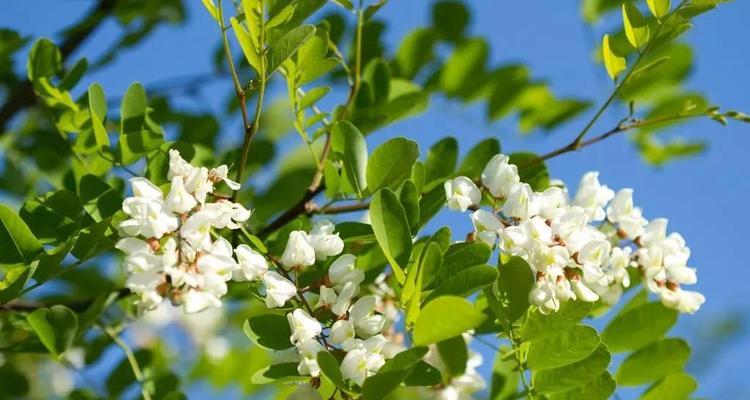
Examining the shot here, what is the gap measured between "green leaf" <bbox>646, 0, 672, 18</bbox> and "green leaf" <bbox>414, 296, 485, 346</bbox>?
49 centimetres

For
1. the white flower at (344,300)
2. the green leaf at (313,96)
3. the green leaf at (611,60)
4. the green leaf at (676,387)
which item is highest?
the green leaf at (611,60)

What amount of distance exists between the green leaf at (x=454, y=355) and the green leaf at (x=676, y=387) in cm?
25

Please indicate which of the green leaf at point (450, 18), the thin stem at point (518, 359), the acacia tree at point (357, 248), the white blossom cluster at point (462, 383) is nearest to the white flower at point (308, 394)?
the acacia tree at point (357, 248)

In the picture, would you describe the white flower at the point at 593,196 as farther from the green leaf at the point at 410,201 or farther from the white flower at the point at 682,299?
the green leaf at the point at 410,201

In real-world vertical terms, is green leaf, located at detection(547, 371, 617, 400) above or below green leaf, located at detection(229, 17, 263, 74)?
below

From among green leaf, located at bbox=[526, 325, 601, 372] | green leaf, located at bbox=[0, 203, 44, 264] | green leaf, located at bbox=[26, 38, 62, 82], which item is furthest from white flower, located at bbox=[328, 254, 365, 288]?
green leaf, located at bbox=[26, 38, 62, 82]

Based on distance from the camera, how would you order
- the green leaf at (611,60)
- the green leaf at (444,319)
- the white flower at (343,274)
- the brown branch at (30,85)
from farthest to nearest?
the brown branch at (30,85), the green leaf at (611,60), the white flower at (343,274), the green leaf at (444,319)

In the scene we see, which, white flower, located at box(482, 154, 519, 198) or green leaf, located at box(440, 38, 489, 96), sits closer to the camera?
white flower, located at box(482, 154, 519, 198)

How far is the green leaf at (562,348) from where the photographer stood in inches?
39.9

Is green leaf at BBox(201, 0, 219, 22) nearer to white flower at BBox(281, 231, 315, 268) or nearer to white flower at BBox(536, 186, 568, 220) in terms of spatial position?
white flower at BBox(281, 231, 315, 268)

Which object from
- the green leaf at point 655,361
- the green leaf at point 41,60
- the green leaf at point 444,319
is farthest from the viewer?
the green leaf at point 41,60

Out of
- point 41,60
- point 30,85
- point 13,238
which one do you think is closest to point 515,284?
point 13,238

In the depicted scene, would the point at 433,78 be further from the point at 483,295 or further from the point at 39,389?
the point at 39,389

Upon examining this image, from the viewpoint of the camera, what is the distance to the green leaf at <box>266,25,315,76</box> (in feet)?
3.27
